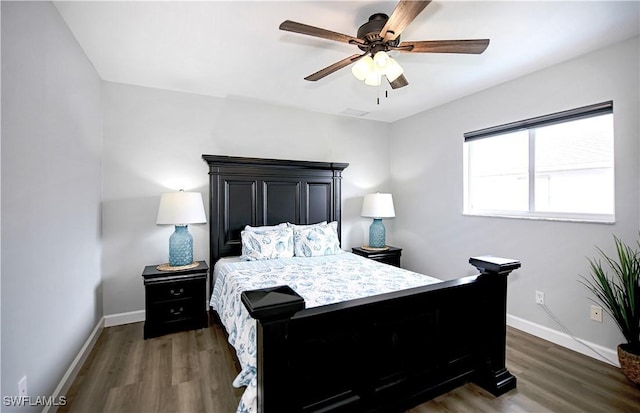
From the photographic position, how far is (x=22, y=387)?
4.84ft

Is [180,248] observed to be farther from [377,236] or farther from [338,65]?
[377,236]

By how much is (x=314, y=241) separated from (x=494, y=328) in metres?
1.96

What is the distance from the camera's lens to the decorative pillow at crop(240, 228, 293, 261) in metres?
3.20

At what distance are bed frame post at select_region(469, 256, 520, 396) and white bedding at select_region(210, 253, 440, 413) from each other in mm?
449

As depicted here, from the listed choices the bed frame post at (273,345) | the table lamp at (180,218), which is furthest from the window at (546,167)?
the table lamp at (180,218)

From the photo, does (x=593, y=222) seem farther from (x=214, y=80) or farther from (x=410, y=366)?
(x=214, y=80)

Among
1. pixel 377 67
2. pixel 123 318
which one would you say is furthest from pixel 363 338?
pixel 123 318

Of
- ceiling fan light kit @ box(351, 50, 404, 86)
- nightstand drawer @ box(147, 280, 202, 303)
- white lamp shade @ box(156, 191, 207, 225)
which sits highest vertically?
ceiling fan light kit @ box(351, 50, 404, 86)

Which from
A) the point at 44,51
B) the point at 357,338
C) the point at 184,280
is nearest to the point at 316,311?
the point at 357,338

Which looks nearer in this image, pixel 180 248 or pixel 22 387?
pixel 22 387

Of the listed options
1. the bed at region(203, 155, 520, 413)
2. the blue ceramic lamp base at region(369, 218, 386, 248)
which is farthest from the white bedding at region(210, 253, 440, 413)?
the blue ceramic lamp base at region(369, 218, 386, 248)

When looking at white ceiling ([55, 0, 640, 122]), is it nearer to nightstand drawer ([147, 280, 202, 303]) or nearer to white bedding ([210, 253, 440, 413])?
white bedding ([210, 253, 440, 413])

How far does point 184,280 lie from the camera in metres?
2.93

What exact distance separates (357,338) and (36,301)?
71.9 inches
